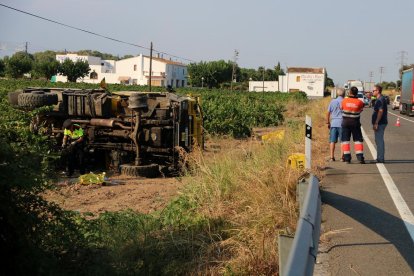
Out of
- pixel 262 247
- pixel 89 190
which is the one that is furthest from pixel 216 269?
pixel 89 190

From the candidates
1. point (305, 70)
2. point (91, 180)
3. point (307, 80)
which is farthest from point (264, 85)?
point (91, 180)

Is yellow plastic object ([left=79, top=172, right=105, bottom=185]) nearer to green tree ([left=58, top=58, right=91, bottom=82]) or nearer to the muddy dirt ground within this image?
the muddy dirt ground

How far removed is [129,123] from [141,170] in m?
1.47

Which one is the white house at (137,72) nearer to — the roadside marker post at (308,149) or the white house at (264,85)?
the white house at (264,85)

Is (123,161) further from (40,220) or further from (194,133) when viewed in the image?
(40,220)

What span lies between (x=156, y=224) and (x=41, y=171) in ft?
7.41

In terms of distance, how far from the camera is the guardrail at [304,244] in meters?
2.78

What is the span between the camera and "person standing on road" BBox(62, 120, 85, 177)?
545 inches

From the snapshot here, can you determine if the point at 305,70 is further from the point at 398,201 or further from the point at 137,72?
the point at 398,201

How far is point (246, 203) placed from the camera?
6.92 meters

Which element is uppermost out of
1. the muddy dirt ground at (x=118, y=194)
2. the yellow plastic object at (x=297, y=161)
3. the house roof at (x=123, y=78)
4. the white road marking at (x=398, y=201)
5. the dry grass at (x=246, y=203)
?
the house roof at (x=123, y=78)

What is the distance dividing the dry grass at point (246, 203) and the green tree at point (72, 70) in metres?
99.4

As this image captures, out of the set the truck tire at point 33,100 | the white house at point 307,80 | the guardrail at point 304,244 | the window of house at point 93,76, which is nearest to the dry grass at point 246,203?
the guardrail at point 304,244

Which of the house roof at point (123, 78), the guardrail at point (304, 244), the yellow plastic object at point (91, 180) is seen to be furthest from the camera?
the house roof at point (123, 78)
